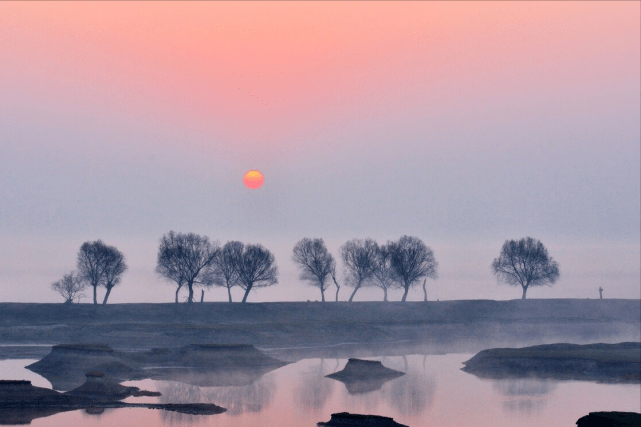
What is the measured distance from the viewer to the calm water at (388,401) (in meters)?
54.2

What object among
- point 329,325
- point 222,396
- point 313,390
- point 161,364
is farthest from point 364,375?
point 329,325

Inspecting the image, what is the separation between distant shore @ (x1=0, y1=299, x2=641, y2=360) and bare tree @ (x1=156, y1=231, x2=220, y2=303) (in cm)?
671

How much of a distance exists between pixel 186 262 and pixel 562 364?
6510cm

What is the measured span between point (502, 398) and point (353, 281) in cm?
8203

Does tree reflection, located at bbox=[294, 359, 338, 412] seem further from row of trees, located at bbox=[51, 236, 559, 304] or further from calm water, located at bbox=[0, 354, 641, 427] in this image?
row of trees, located at bbox=[51, 236, 559, 304]

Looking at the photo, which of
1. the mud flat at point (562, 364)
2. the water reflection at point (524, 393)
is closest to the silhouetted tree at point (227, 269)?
the mud flat at point (562, 364)

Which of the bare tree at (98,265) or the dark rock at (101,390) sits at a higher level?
the bare tree at (98,265)

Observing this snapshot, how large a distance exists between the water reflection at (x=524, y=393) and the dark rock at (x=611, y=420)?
10.7 metres

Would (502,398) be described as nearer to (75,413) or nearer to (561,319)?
(75,413)

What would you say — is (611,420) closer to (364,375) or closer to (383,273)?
(364,375)

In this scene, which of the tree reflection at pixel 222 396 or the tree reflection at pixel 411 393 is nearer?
the tree reflection at pixel 222 396

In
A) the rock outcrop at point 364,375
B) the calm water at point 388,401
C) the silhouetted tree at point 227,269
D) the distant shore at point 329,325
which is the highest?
the silhouetted tree at point 227,269

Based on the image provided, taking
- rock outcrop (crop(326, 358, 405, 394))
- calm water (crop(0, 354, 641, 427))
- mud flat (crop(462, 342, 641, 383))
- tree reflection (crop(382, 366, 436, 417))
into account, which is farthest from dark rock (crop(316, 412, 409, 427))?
mud flat (crop(462, 342, 641, 383))

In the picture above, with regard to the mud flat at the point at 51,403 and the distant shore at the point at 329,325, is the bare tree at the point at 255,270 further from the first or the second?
the mud flat at the point at 51,403
